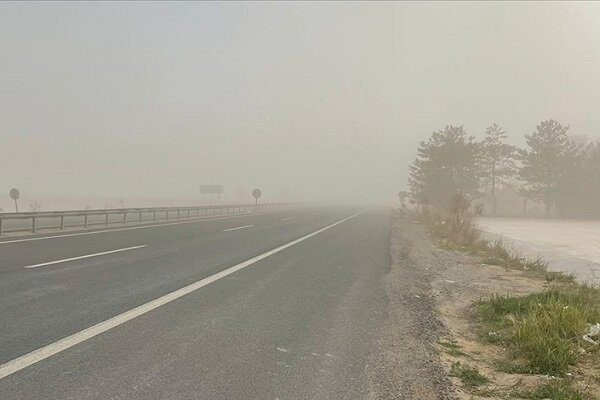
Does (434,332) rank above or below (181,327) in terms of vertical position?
below

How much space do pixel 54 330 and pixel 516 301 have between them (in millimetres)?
6810

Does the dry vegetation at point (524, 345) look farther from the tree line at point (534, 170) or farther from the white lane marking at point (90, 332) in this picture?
the tree line at point (534, 170)

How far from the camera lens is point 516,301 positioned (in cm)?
687

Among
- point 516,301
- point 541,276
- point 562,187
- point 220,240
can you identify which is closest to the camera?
point 516,301

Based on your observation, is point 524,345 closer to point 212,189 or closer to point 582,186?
point 582,186

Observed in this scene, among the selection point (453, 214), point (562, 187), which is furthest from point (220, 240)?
point (562, 187)

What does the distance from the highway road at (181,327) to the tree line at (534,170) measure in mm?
44204

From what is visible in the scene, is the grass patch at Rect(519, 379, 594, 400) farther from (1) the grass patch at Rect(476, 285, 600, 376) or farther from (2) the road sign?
(2) the road sign

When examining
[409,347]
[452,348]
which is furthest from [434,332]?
[409,347]

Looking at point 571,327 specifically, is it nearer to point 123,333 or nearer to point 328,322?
point 328,322

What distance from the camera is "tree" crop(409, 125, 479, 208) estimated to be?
5067cm

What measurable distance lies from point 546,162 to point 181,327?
209ft

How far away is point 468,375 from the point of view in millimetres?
4281

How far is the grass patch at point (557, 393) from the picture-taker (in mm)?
3612
